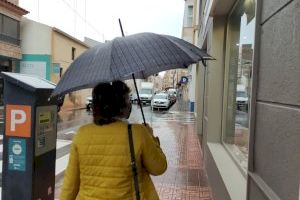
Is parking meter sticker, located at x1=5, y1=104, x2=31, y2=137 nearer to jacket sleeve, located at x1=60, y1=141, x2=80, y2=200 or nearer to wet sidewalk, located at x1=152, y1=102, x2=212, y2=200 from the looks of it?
jacket sleeve, located at x1=60, y1=141, x2=80, y2=200

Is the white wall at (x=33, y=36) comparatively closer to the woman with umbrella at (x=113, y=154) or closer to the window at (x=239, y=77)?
the window at (x=239, y=77)

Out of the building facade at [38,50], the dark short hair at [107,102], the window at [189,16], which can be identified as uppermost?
the window at [189,16]

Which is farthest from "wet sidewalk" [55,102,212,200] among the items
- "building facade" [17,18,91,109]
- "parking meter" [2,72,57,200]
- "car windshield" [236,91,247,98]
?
"building facade" [17,18,91,109]

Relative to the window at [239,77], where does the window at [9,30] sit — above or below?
above

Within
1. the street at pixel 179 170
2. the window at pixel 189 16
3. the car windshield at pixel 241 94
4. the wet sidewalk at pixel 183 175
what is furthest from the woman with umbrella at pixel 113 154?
the window at pixel 189 16

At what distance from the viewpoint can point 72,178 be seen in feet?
8.14

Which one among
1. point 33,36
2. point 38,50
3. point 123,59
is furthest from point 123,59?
point 33,36

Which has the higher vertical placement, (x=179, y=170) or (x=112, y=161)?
(x=112, y=161)

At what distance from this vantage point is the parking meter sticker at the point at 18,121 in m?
3.74

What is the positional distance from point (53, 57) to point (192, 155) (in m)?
22.8

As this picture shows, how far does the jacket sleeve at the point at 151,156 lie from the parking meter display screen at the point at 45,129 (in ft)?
5.73

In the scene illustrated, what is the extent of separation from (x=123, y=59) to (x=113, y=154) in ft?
1.92

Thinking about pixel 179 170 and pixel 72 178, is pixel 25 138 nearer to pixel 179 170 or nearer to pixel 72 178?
pixel 72 178

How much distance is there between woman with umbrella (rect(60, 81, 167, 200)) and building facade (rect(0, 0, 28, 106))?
26.1 metres
